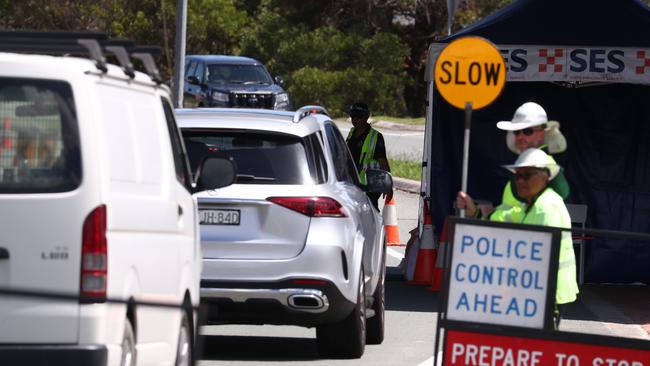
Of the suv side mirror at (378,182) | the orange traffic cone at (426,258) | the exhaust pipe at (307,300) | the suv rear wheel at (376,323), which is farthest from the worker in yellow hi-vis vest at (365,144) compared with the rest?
the exhaust pipe at (307,300)

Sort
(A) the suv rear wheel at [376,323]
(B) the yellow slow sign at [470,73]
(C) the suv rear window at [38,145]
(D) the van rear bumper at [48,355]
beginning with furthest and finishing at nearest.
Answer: (A) the suv rear wheel at [376,323]
(B) the yellow slow sign at [470,73]
(C) the suv rear window at [38,145]
(D) the van rear bumper at [48,355]

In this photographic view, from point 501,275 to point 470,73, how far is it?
3.20m

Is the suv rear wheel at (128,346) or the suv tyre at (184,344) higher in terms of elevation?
the suv rear wheel at (128,346)

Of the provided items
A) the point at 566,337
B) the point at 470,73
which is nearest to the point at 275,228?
the point at 470,73

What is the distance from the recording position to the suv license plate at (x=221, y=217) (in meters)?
10.4

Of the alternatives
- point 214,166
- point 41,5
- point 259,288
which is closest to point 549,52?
point 259,288

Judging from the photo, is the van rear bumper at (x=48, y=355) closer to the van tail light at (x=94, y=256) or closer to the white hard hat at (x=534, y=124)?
the van tail light at (x=94, y=256)

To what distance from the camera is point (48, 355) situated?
6.52 metres

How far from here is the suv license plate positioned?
1038 cm

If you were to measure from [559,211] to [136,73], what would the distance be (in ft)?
7.53

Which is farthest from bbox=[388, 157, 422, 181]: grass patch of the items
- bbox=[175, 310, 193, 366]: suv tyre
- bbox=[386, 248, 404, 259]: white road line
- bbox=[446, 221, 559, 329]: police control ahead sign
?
bbox=[446, 221, 559, 329]: police control ahead sign

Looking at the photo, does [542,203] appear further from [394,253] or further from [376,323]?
[394,253]

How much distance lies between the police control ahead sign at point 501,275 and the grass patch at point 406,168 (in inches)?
767

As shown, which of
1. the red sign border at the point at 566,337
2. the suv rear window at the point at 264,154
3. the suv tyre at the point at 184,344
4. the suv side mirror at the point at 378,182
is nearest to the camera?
the red sign border at the point at 566,337
